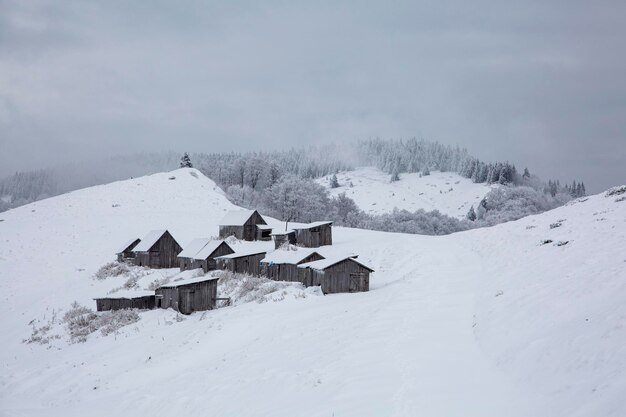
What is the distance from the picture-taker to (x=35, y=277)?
1928 inches

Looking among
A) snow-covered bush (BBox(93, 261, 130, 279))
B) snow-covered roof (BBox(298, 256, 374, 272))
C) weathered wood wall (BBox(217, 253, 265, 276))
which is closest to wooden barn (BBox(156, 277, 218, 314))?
snow-covered roof (BBox(298, 256, 374, 272))

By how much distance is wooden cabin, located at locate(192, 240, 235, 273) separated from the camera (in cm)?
4712

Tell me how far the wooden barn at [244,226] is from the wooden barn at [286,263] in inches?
710

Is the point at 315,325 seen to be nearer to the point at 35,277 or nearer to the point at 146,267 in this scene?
the point at 146,267

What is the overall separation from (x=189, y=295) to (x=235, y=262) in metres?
12.0

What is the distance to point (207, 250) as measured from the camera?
157 ft

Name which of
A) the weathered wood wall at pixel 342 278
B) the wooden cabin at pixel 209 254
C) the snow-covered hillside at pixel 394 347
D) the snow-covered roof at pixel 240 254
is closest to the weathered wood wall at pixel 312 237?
the snow-covered roof at pixel 240 254

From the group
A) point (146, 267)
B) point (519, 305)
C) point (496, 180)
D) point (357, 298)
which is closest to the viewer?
point (519, 305)

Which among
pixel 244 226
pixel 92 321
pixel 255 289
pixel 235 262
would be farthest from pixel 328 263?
pixel 244 226

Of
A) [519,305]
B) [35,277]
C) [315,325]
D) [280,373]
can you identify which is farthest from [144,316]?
[519,305]

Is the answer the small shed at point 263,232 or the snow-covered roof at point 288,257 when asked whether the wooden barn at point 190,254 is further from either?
the small shed at point 263,232

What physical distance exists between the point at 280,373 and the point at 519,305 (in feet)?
38.2

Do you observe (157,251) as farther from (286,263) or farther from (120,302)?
(286,263)

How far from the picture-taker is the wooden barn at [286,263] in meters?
40.9
